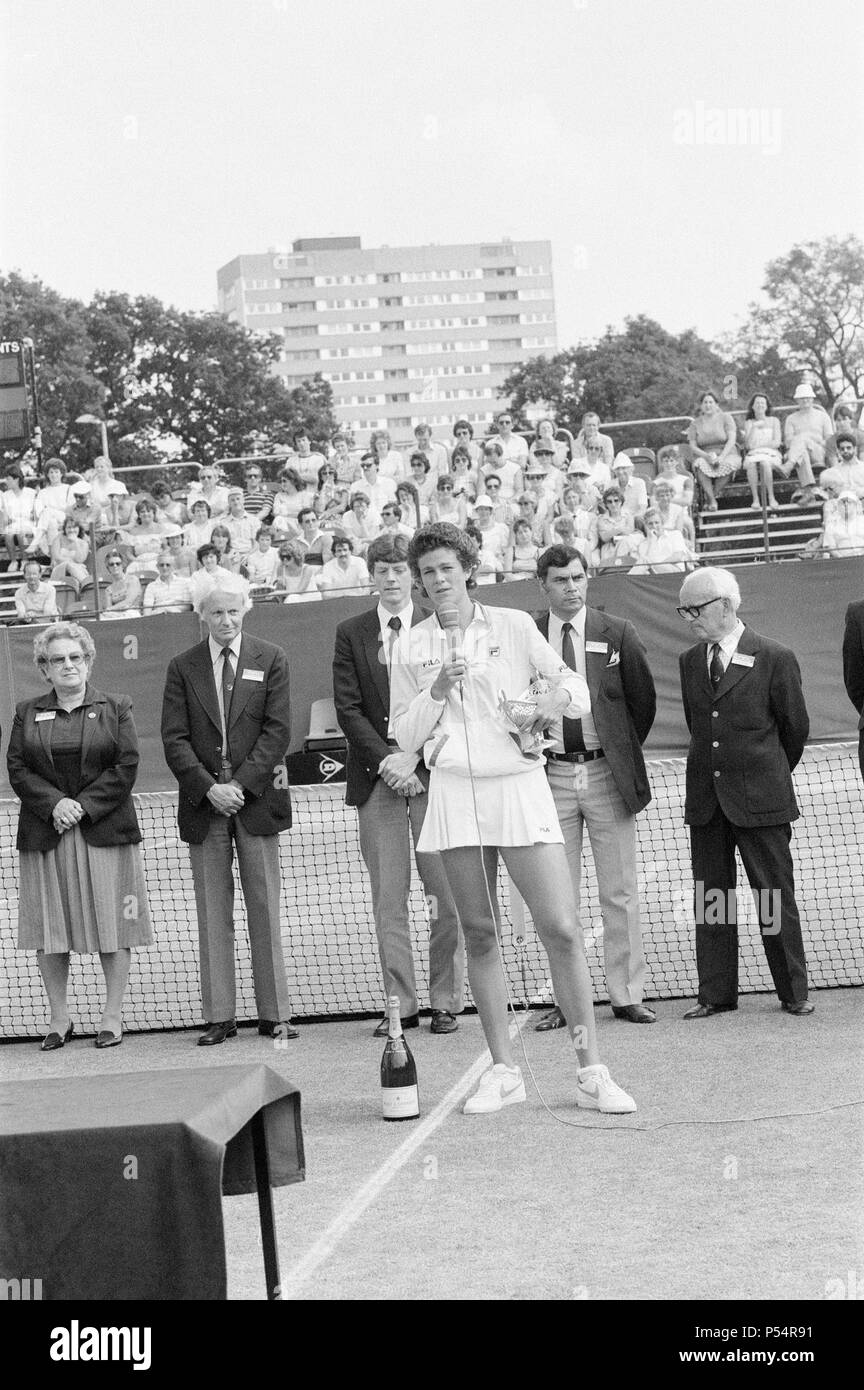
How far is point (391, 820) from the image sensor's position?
8.17 metres

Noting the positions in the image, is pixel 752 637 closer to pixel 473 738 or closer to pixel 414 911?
pixel 473 738

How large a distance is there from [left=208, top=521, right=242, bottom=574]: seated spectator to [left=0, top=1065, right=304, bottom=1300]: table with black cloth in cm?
1811

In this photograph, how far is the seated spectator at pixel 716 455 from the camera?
23.1 metres

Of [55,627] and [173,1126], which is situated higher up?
[55,627]

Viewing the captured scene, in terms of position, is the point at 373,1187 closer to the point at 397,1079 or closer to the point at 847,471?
the point at 397,1079

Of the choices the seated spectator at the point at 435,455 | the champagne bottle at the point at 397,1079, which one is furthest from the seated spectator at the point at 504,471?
the champagne bottle at the point at 397,1079

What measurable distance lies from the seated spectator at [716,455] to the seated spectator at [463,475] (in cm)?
311

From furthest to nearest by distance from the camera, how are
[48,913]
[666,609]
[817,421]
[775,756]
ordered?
[817,421]
[666,609]
[48,913]
[775,756]

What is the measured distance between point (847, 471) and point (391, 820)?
47.7 feet

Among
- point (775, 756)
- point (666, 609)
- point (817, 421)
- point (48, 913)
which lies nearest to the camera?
point (775, 756)

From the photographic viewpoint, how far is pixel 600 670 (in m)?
7.97

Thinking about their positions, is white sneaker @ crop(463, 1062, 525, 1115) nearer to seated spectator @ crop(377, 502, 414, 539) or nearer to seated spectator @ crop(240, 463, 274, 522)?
seated spectator @ crop(377, 502, 414, 539)

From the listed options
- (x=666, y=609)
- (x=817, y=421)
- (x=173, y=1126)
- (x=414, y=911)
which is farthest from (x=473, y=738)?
(x=817, y=421)
